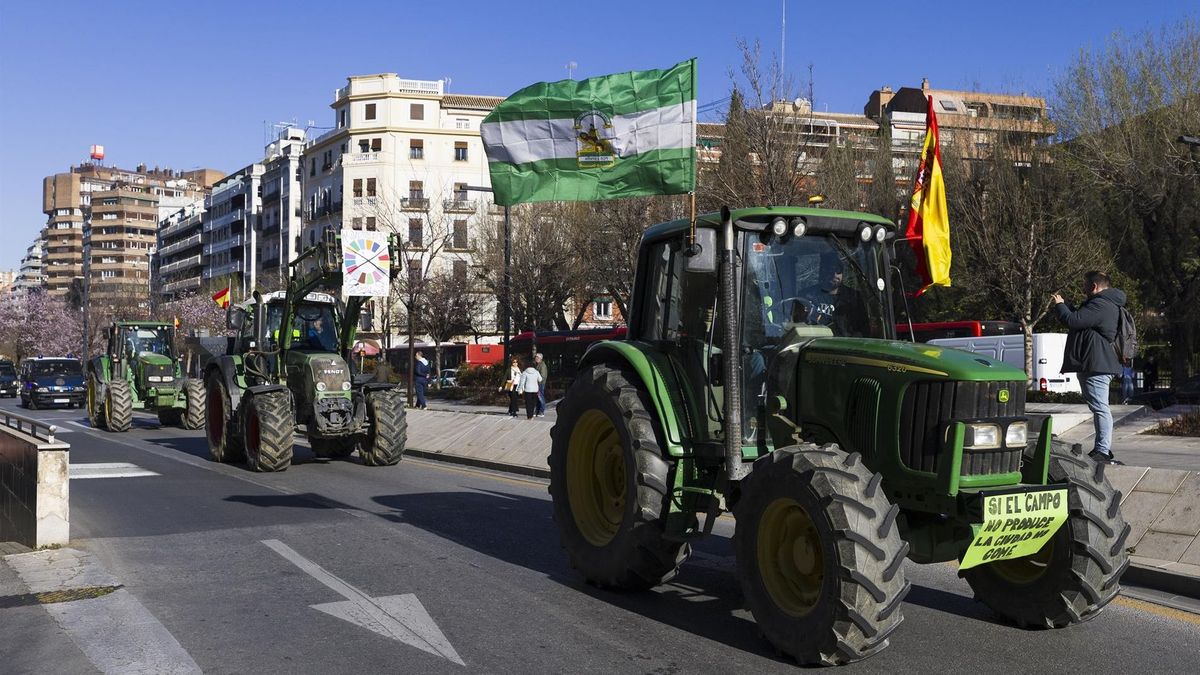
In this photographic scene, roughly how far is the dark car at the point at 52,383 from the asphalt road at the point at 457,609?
31987 millimetres

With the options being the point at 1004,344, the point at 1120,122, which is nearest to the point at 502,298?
the point at 1004,344

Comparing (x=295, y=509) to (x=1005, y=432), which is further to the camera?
(x=295, y=509)

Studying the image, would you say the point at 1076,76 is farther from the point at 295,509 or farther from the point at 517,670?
the point at 517,670

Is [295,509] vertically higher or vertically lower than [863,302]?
lower

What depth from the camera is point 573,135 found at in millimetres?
7812

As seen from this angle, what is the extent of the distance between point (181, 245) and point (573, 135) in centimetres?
13548

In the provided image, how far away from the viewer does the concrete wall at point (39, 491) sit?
877cm

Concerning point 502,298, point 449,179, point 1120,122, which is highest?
point 449,179

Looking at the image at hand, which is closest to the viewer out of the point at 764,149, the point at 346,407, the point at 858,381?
the point at 858,381

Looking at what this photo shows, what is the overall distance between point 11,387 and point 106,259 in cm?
13093

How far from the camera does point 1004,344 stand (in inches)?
1213

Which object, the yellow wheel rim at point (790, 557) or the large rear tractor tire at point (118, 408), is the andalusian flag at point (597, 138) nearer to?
the yellow wheel rim at point (790, 557)

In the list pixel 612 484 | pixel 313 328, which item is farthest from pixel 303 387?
pixel 612 484

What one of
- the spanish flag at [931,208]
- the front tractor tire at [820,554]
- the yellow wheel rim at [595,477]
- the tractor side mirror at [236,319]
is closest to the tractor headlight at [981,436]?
the front tractor tire at [820,554]
